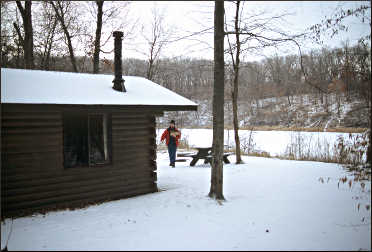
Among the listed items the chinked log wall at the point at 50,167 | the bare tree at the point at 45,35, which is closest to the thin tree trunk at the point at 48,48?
the bare tree at the point at 45,35

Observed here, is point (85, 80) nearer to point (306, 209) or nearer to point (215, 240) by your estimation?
point (215, 240)

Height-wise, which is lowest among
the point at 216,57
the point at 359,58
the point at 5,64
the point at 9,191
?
the point at 9,191

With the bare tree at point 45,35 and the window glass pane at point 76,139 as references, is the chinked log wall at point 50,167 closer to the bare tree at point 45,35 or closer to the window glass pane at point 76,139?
the window glass pane at point 76,139

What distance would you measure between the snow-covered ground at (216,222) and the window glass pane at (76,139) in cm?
187

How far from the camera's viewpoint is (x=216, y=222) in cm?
628

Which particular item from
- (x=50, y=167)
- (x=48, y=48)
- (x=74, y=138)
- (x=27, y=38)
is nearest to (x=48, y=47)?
(x=48, y=48)

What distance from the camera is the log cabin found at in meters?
6.55

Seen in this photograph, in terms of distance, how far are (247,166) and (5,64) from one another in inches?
620

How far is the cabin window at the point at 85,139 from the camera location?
820 cm

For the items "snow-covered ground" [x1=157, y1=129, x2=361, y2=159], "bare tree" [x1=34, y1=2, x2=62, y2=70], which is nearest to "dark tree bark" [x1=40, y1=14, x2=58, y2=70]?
"bare tree" [x1=34, y1=2, x2=62, y2=70]

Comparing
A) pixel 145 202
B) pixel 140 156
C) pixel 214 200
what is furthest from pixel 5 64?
pixel 214 200

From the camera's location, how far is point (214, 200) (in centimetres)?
769

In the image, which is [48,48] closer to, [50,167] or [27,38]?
[27,38]

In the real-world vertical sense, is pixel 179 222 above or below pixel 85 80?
below
